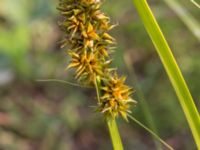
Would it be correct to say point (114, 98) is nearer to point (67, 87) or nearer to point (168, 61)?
point (168, 61)

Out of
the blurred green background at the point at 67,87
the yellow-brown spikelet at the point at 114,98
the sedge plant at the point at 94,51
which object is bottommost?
the yellow-brown spikelet at the point at 114,98

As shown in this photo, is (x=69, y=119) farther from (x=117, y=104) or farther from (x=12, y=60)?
(x=117, y=104)

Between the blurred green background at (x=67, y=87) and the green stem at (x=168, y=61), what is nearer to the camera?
the green stem at (x=168, y=61)

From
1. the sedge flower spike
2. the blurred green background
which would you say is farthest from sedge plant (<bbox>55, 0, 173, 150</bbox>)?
the blurred green background

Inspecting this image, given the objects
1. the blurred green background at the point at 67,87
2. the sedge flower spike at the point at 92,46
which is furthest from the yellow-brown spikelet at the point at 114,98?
the blurred green background at the point at 67,87

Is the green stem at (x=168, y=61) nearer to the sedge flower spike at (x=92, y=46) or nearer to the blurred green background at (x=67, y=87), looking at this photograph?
the sedge flower spike at (x=92, y=46)

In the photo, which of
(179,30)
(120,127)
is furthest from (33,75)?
(179,30)

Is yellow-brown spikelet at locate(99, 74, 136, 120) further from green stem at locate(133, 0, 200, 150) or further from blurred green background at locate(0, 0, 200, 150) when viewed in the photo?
blurred green background at locate(0, 0, 200, 150)
